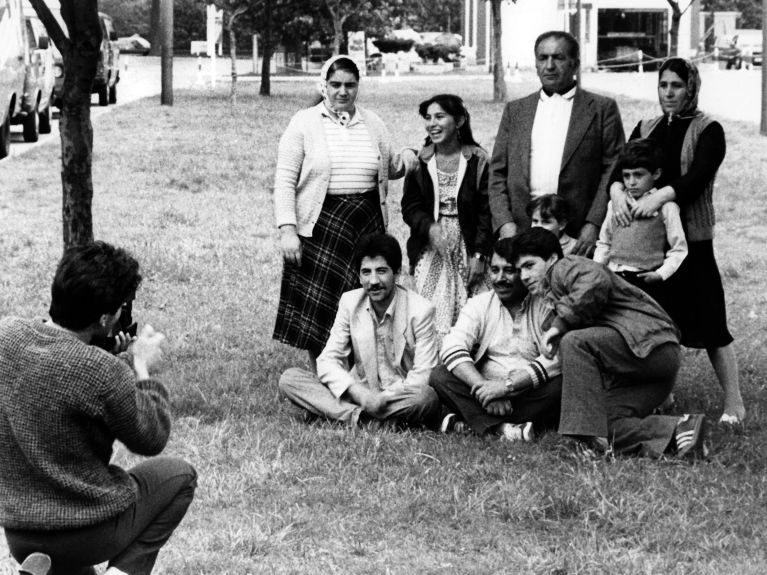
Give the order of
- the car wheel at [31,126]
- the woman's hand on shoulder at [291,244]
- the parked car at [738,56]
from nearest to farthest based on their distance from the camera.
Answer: the woman's hand on shoulder at [291,244] < the car wheel at [31,126] < the parked car at [738,56]

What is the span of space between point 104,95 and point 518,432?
2399cm

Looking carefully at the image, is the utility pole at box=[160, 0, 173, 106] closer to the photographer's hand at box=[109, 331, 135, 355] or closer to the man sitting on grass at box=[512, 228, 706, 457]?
the man sitting on grass at box=[512, 228, 706, 457]

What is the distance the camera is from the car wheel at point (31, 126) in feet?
68.7

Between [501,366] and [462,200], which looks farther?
[462,200]

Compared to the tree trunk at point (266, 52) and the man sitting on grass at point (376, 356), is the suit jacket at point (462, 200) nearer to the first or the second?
the man sitting on grass at point (376, 356)

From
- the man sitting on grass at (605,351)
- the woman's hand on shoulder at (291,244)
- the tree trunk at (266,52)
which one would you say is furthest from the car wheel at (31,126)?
the man sitting on grass at (605,351)

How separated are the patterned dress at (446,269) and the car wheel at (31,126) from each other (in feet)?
48.2

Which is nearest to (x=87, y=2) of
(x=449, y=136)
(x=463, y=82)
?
(x=449, y=136)

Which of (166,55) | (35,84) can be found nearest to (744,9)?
(166,55)

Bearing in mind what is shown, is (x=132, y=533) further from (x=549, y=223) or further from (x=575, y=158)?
(x=575, y=158)

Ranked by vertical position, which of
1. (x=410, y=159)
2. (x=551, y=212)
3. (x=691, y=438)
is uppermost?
(x=410, y=159)

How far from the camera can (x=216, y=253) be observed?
1182 centimetres

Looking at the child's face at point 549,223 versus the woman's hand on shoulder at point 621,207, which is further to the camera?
the child's face at point 549,223

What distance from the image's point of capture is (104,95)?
1147 inches
